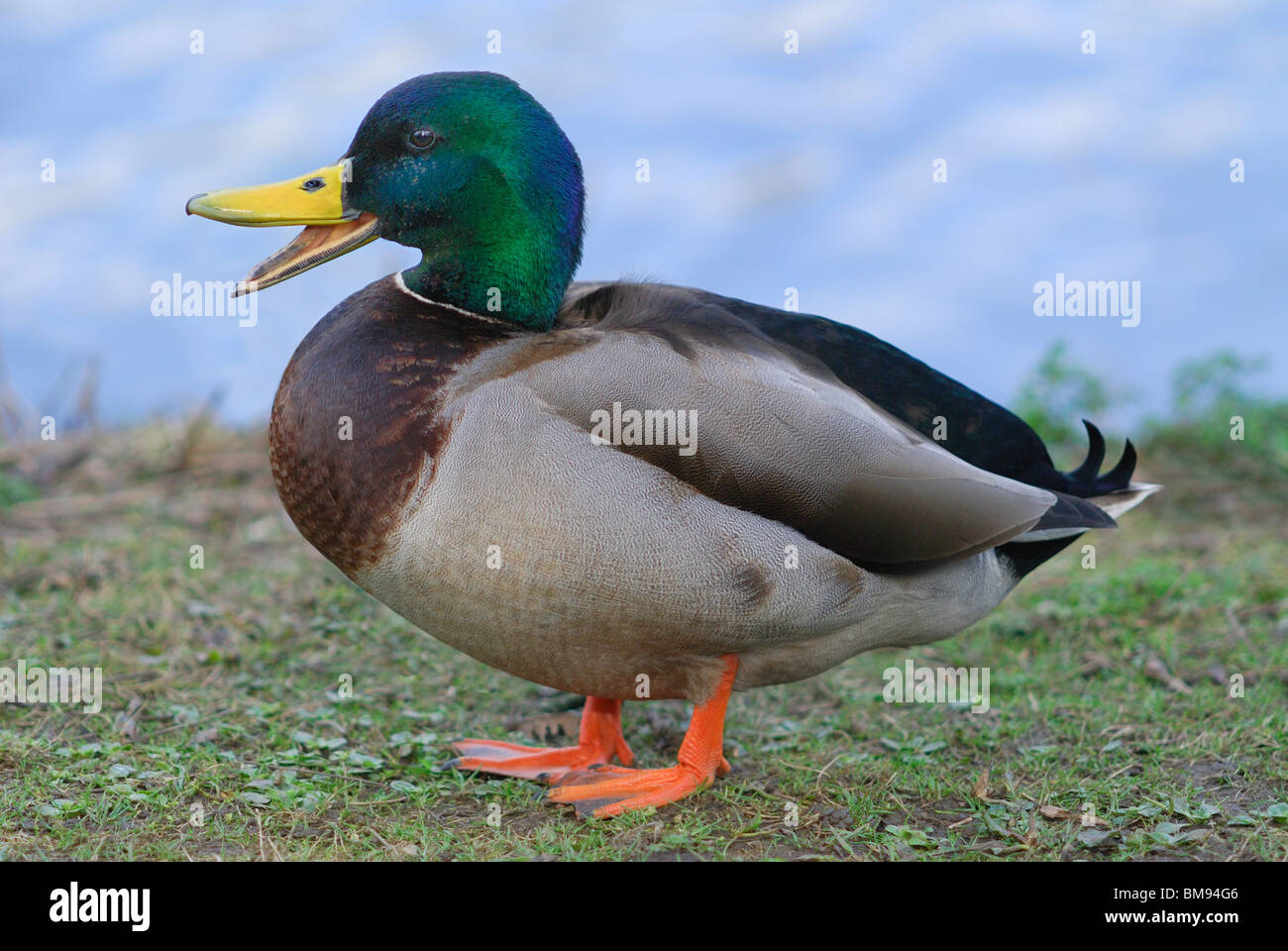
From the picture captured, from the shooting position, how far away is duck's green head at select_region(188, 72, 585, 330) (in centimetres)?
367

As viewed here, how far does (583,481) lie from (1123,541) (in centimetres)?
448

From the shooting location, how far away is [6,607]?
535 centimetres

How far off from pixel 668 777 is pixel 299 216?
76.0 inches

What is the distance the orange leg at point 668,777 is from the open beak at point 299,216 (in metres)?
1.65

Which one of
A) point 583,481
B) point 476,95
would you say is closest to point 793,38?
Result: point 476,95

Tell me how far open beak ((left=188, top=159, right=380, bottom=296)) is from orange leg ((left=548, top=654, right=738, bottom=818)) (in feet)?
5.42

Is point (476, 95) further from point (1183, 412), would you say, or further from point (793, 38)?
point (1183, 412)
